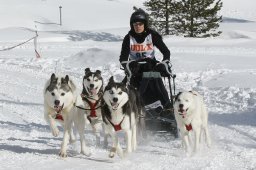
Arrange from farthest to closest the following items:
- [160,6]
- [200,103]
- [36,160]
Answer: [160,6] < [200,103] < [36,160]

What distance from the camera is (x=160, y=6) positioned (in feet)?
96.0

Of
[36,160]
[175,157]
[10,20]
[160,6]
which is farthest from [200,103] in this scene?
[10,20]

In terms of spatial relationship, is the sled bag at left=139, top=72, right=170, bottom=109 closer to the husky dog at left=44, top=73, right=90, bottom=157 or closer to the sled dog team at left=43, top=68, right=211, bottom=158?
the sled dog team at left=43, top=68, right=211, bottom=158

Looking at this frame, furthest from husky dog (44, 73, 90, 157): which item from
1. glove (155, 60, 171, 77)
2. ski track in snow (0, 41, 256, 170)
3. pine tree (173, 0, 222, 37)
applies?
pine tree (173, 0, 222, 37)

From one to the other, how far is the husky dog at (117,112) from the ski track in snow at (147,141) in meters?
0.20

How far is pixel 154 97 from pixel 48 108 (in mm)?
1793

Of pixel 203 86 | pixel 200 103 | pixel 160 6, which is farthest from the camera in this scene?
pixel 160 6

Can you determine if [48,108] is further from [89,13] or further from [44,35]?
[89,13]

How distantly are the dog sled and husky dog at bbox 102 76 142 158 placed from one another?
98 cm

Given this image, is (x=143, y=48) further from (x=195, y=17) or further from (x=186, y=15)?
(x=186, y=15)

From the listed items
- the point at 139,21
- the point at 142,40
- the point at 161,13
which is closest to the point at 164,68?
the point at 142,40

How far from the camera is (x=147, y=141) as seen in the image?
7.07 meters

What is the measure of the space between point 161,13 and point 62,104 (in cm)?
2458

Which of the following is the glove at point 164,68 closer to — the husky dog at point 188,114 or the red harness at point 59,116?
the husky dog at point 188,114
